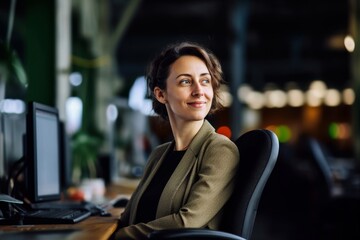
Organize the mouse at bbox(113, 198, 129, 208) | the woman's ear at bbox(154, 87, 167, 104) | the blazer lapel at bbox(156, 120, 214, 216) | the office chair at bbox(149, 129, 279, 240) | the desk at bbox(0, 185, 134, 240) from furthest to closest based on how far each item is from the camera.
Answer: the mouse at bbox(113, 198, 129, 208)
the woman's ear at bbox(154, 87, 167, 104)
the blazer lapel at bbox(156, 120, 214, 216)
the office chair at bbox(149, 129, 279, 240)
the desk at bbox(0, 185, 134, 240)

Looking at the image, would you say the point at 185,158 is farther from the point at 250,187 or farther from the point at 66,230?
the point at 66,230

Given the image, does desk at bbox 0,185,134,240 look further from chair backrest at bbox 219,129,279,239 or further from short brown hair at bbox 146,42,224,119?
short brown hair at bbox 146,42,224,119

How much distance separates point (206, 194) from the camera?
2.19 m

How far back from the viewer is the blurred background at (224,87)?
4.62 m

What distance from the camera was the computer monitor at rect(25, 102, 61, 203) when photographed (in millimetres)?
2434

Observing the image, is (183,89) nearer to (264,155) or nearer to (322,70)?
(264,155)

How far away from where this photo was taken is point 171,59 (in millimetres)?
2504

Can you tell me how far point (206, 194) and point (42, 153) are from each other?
81 centimetres

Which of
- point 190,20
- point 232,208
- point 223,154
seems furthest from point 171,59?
point 190,20

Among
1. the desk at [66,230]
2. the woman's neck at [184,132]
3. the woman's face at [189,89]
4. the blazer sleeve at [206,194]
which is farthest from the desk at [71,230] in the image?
the woman's face at [189,89]

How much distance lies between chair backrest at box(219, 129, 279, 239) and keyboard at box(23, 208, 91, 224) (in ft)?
2.01

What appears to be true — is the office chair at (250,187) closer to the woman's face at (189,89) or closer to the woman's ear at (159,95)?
the woman's face at (189,89)

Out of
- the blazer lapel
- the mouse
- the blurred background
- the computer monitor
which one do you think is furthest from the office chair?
the mouse

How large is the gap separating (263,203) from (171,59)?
316 inches
